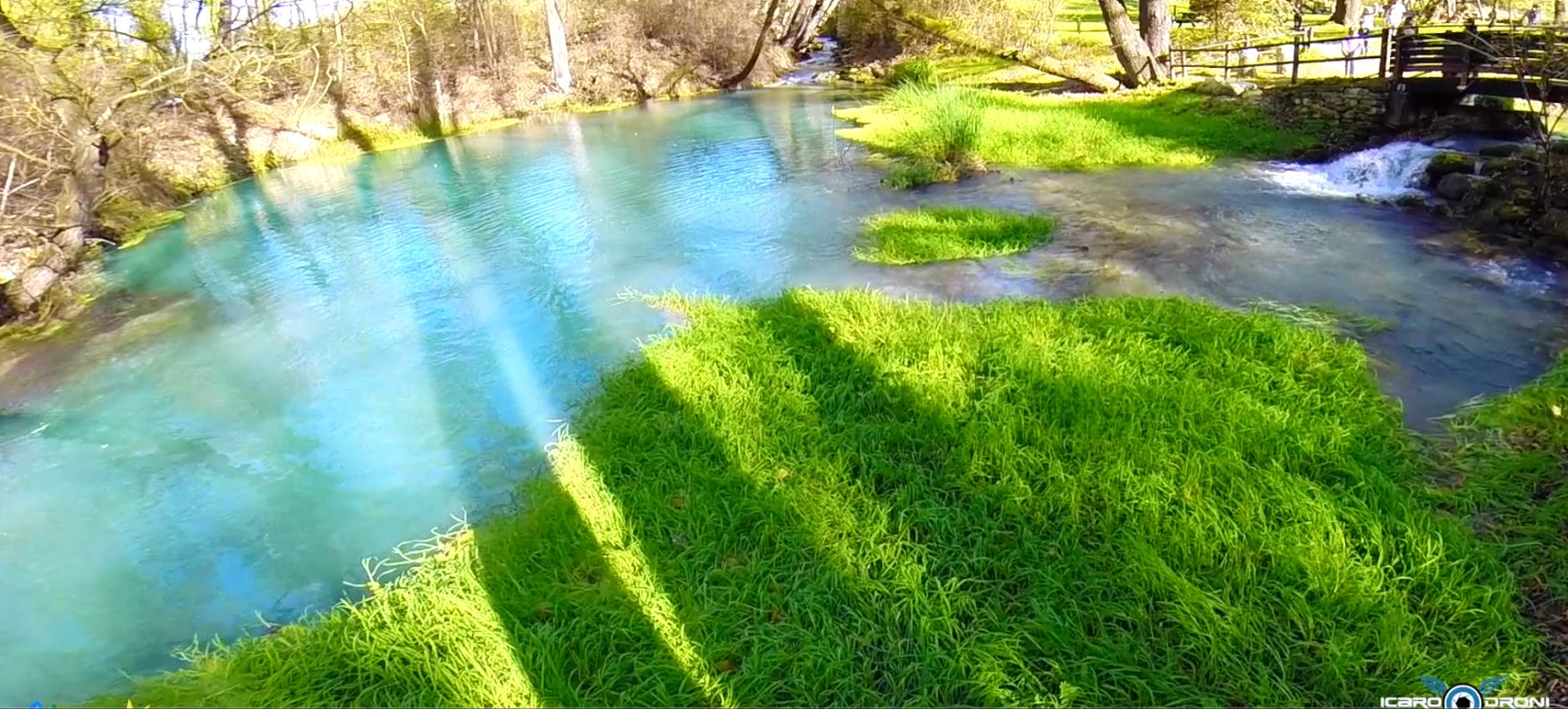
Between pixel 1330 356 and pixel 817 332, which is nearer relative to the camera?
pixel 1330 356

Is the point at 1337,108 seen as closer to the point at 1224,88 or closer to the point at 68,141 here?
the point at 1224,88

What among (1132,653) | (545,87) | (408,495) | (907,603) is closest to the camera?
(1132,653)

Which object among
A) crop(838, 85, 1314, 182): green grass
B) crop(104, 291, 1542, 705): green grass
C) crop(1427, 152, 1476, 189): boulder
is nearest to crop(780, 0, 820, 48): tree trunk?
crop(838, 85, 1314, 182): green grass

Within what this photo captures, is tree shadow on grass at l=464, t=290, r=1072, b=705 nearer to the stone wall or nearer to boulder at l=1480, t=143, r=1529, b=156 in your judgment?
boulder at l=1480, t=143, r=1529, b=156

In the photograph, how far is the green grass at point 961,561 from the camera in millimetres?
2764

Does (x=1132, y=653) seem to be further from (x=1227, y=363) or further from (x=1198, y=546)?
(x=1227, y=363)

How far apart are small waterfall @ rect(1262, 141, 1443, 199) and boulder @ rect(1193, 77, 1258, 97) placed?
3.15m

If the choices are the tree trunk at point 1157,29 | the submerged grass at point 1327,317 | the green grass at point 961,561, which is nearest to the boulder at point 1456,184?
the submerged grass at point 1327,317

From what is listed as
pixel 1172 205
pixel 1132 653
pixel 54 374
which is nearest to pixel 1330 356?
pixel 1132 653

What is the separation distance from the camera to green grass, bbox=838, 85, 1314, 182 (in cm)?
1026

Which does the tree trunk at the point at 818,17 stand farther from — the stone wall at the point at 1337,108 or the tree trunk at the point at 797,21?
the stone wall at the point at 1337,108

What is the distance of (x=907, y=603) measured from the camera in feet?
10.1

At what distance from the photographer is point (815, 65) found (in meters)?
26.0

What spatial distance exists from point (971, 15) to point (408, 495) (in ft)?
67.6
